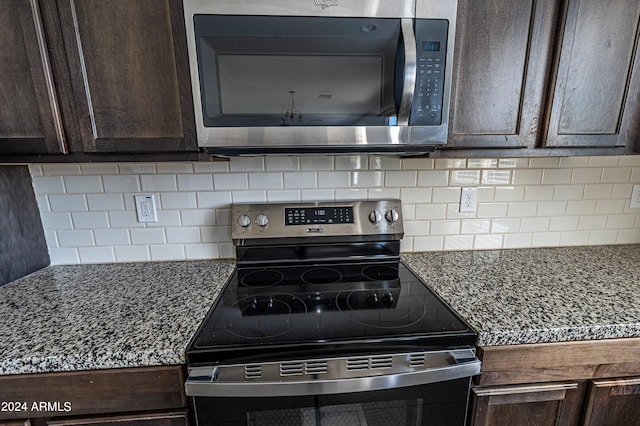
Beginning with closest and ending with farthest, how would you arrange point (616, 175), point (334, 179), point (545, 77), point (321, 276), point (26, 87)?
point (26, 87)
point (545, 77)
point (321, 276)
point (334, 179)
point (616, 175)

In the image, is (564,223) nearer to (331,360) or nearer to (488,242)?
(488,242)

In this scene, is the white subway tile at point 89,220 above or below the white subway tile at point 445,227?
above

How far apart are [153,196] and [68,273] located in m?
0.45

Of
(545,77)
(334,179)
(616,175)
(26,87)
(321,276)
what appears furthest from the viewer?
(616,175)

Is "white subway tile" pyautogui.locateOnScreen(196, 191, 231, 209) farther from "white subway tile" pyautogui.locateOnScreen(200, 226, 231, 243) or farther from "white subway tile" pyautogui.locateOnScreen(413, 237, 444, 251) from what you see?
"white subway tile" pyautogui.locateOnScreen(413, 237, 444, 251)

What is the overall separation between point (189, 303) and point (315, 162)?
0.73 metres

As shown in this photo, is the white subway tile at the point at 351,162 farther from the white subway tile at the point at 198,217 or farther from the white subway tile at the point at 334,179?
the white subway tile at the point at 198,217

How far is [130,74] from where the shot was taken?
95 cm

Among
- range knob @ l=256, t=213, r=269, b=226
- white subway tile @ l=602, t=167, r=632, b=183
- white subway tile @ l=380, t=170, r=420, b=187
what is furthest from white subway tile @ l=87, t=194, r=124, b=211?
white subway tile @ l=602, t=167, r=632, b=183

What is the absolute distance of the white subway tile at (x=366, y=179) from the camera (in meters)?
1.39

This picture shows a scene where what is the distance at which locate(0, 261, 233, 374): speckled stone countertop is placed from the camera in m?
0.79

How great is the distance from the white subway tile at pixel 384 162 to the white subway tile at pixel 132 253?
105 centimetres

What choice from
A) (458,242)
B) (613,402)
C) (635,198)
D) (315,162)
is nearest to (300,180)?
(315,162)

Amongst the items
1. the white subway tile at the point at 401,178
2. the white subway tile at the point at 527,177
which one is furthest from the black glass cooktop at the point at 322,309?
the white subway tile at the point at 527,177
